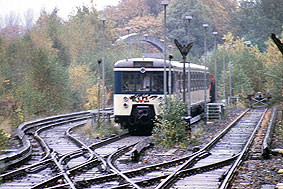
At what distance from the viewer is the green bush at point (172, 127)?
56.7 ft

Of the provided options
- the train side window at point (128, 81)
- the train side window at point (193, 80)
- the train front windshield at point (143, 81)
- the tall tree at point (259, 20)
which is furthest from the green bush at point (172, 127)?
the tall tree at point (259, 20)

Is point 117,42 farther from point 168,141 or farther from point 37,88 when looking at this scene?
point 168,141

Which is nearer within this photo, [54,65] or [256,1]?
[54,65]

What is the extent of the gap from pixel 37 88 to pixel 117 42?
1156 inches

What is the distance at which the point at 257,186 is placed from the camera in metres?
10.4

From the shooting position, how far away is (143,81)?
20.7m

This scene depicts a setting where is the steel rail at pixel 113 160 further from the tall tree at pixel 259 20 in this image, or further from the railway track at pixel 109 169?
the tall tree at pixel 259 20

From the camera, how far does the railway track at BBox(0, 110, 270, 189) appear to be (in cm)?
1072

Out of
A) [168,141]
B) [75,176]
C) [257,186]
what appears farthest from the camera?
[168,141]

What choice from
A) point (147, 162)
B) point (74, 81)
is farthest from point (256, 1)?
point (147, 162)

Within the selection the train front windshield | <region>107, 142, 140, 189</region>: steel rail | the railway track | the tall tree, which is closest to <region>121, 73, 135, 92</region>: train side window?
the train front windshield

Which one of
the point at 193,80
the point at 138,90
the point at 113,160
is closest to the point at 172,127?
the point at 138,90

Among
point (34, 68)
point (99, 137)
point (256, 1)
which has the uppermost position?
point (256, 1)

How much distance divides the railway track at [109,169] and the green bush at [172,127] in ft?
3.33
